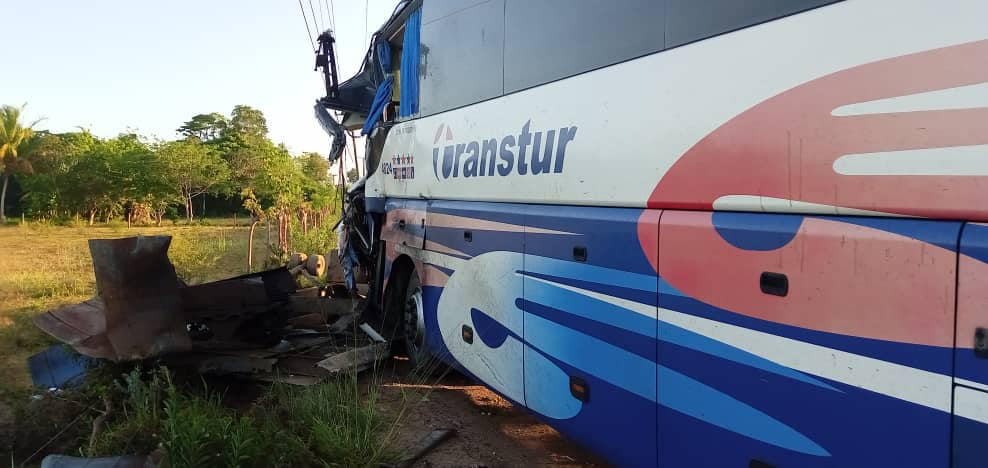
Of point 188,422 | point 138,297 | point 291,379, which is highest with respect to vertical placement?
point 138,297

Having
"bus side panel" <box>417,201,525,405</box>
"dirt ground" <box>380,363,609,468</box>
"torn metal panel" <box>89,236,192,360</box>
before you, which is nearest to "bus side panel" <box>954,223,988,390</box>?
"bus side panel" <box>417,201,525,405</box>

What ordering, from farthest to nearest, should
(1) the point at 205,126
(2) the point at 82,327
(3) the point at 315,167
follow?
(1) the point at 205,126
(3) the point at 315,167
(2) the point at 82,327

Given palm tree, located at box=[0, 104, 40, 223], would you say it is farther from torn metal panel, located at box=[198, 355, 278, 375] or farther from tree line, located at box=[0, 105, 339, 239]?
torn metal panel, located at box=[198, 355, 278, 375]

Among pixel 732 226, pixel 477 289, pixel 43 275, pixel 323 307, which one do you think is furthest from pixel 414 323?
pixel 43 275

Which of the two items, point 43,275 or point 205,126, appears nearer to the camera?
point 43,275

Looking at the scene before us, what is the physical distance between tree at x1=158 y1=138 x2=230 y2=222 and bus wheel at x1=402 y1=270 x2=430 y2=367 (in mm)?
35411

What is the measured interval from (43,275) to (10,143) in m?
36.3

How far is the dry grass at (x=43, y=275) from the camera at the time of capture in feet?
26.2

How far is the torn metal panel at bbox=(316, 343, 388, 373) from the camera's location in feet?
19.3

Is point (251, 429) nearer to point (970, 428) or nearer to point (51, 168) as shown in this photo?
point (970, 428)

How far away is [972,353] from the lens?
188cm

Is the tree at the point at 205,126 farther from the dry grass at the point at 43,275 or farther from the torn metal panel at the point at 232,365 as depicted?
the torn metal panel at the point at 232,365

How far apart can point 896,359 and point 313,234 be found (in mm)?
17520

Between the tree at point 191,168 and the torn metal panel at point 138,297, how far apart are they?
35.3m
